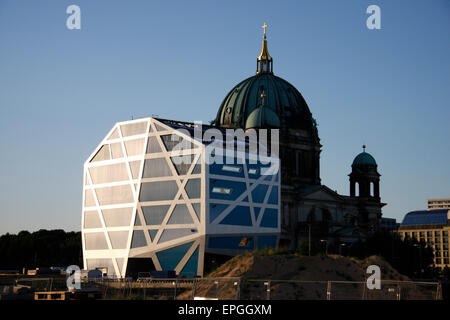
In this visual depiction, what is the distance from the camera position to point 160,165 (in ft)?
437

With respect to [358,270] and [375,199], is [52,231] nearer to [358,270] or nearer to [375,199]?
[375,199]

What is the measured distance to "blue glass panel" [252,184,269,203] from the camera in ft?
445

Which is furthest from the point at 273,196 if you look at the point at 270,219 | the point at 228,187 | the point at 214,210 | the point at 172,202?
the point at 172,202

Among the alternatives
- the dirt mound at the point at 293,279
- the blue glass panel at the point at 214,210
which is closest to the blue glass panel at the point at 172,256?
the blue glass panel at the point at 214,210

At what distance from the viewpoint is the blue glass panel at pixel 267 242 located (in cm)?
13600

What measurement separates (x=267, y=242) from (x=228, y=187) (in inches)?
533

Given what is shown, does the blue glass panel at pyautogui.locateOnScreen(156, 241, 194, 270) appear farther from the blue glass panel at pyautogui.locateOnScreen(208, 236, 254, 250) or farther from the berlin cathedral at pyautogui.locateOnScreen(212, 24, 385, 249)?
the berlin cathedral at pyautogui.locateOnScreen(212, 24, 385, 249)

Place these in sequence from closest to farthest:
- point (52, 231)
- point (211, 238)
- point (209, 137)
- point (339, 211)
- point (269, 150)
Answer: point (211, 238) → point (209, 137) → point (269, 150) → point (339, 211) → point (52, 231)

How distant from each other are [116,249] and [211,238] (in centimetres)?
2001

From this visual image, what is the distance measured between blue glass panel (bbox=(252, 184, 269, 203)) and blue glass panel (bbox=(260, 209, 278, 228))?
102 inches

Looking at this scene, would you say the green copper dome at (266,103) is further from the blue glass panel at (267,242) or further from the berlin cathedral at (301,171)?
the blue glass panel at (267,242)

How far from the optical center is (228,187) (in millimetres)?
131500
